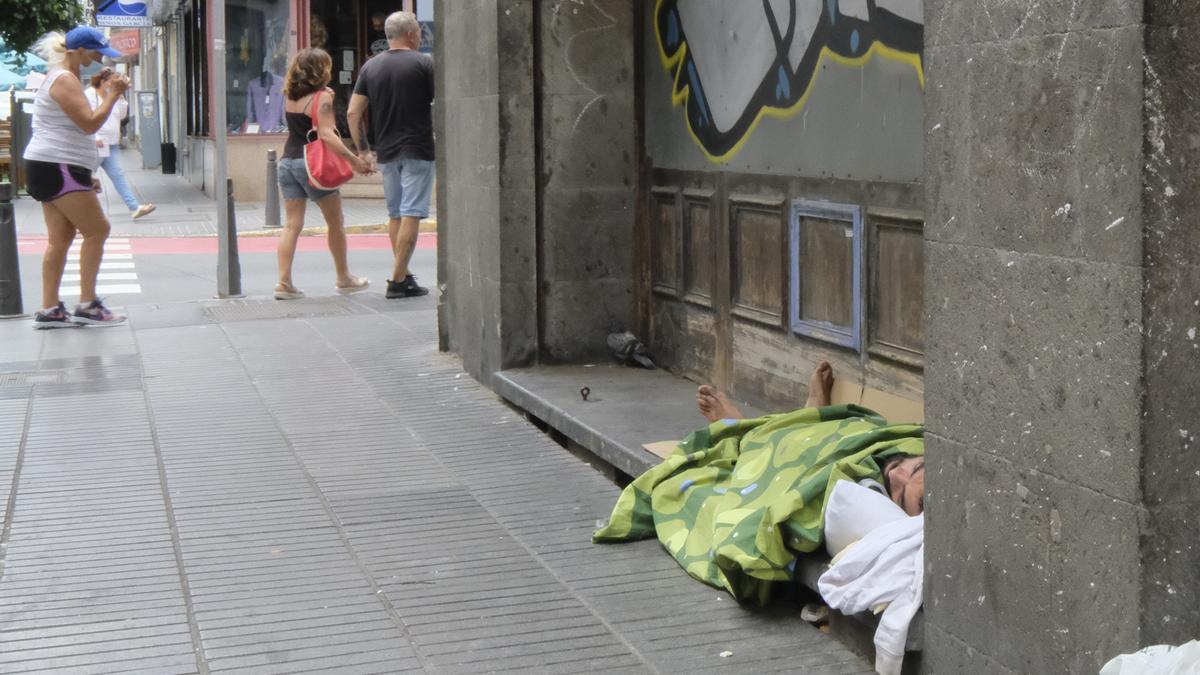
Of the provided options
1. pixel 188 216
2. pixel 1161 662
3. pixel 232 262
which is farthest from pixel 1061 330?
pixel 188 216

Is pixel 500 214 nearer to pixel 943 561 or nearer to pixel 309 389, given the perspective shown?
pixel 309 389

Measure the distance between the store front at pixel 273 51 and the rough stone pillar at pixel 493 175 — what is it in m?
13.7

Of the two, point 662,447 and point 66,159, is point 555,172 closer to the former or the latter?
point 662,447

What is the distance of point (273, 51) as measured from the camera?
23031mm

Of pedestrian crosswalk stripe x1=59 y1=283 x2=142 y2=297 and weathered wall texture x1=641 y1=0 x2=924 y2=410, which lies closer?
weathered wall texture x1=641 y1=0 x2=924 y2=410

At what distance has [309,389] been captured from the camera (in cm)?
813

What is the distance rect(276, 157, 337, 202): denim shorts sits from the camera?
11297 mm

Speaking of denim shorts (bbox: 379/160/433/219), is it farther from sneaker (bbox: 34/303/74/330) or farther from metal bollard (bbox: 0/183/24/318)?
metal bollard (bbox: 0/183/24/318)

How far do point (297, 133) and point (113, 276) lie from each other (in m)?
3.44

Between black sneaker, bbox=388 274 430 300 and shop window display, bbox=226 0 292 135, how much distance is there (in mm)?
11913

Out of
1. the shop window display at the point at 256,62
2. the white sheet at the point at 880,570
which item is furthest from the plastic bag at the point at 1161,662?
the shop window display at the point at 256,62

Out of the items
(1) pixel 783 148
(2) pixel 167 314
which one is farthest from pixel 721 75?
(2) pixel 167 314

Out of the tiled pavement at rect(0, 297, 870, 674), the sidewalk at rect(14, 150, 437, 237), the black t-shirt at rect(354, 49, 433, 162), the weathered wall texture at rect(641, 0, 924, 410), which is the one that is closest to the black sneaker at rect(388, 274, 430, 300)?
the black t-shirt at rect(354, 49, 433, 162)

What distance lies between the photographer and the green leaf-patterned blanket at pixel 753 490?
435 centimetres
